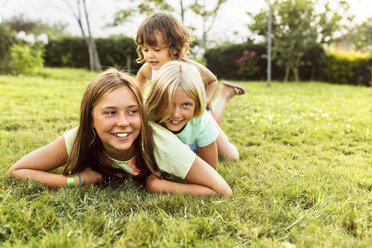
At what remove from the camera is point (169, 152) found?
2225mm

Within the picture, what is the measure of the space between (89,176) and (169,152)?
68 centimetres

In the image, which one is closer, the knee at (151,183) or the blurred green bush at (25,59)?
the knee at (151,183)

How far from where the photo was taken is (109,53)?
65.6ft

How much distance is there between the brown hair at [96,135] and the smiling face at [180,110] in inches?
8.5

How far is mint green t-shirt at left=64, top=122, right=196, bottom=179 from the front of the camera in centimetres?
221

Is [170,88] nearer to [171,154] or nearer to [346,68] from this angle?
[171,154]

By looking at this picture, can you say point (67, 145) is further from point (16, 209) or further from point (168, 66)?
point (168, 66)

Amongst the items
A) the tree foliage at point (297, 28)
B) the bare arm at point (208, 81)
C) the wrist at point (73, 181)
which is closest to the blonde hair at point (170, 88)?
the wrist at point (73, 181)

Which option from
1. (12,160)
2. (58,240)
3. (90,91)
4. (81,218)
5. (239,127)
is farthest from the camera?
(239,127)

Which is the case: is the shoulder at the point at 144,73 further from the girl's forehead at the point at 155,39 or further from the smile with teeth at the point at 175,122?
the smile with teeth at the point at 175,122

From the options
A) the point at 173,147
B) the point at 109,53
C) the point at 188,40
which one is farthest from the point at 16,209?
the point at 109,53

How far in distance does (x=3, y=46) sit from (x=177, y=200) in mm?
11748

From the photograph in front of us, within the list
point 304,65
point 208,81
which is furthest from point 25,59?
point 304,65

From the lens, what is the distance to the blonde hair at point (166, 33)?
3195mm
